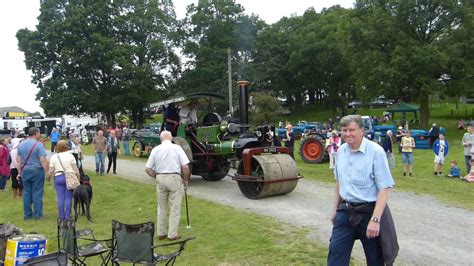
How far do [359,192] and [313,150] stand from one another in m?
13.5

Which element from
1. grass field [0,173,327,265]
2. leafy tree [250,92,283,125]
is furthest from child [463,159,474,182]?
leafy tree [250,92,283,125]

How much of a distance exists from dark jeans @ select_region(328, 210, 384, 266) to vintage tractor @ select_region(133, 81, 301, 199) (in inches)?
215

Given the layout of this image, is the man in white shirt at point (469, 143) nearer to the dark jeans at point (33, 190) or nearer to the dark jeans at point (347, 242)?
the dark jeans at point (347, 242)

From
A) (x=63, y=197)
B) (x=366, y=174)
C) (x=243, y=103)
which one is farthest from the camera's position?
(x=243, y=103)

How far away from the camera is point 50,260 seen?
419 centimetres

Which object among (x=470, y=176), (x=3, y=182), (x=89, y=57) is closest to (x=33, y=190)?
(x=3, y=182)

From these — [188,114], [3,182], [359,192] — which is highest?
[188,114]

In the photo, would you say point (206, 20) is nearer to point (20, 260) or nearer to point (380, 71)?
point (380, 71)

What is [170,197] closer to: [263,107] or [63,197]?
[63,197]

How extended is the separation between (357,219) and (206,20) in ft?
151

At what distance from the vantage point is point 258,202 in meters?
9.51

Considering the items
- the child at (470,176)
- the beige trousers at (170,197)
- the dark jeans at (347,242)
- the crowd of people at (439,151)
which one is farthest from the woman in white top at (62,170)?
the child at (470,176)

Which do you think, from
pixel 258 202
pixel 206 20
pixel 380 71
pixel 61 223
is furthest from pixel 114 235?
pixel 206 20

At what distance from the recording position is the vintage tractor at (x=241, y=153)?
9.61 m
